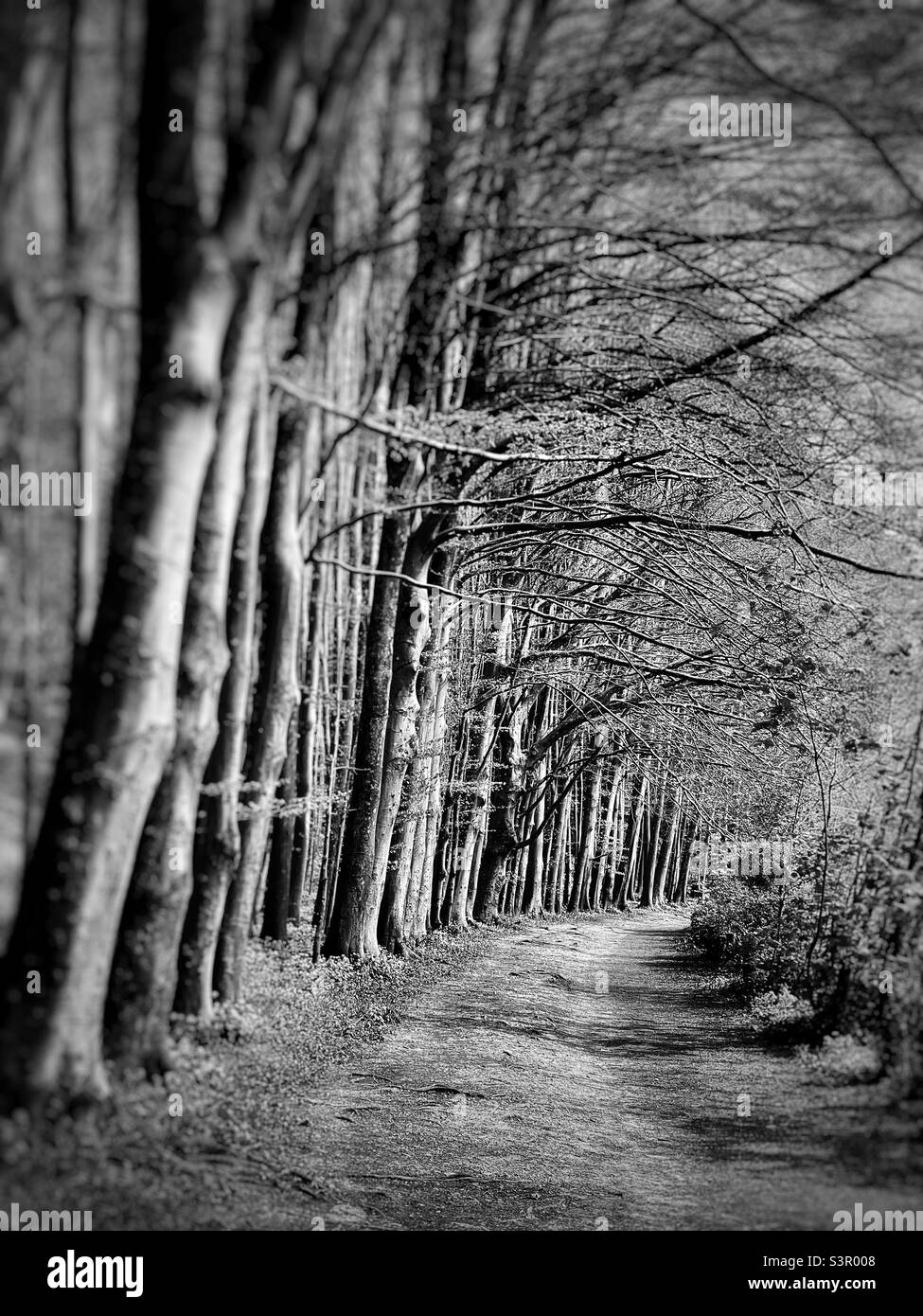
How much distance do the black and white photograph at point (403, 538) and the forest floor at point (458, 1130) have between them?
2.0 inches

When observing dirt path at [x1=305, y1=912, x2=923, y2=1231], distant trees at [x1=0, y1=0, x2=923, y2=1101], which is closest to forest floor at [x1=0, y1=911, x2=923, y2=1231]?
dirt path at [x1=305, y1=912, x2=923, y2=1231]

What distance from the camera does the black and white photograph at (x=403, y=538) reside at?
6164mm

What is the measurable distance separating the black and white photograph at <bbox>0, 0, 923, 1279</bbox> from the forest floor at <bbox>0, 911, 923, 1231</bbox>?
5cm

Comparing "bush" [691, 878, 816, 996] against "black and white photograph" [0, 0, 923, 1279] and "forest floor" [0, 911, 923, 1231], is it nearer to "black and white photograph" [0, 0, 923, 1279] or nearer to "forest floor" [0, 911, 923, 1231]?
"black and white photograph" [0, 0, 923, 1279]

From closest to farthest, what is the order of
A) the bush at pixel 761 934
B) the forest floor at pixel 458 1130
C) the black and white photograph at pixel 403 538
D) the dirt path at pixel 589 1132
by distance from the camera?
the black and white photograph at pixel 403 538 → the forest floor at pixel 458 1130 → the dirt path at pixel 589 1132 → the bush at pixel 761 934

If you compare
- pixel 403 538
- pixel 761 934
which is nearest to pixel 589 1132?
pixel 403 538

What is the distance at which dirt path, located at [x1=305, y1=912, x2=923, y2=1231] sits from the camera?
7375mm

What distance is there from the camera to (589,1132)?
9.85 m

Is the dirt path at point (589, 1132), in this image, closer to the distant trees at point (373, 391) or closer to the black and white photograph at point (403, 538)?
the black and white photograph at point (403, 538)

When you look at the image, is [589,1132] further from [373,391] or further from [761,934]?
[761,934]

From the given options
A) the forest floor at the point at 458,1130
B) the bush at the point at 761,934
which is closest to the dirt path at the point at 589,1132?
the forest floor at the point at 458,1130

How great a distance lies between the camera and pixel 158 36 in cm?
624

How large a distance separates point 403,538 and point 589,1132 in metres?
7.75

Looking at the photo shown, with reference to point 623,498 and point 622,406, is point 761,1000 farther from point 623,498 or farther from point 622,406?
point 622,406
